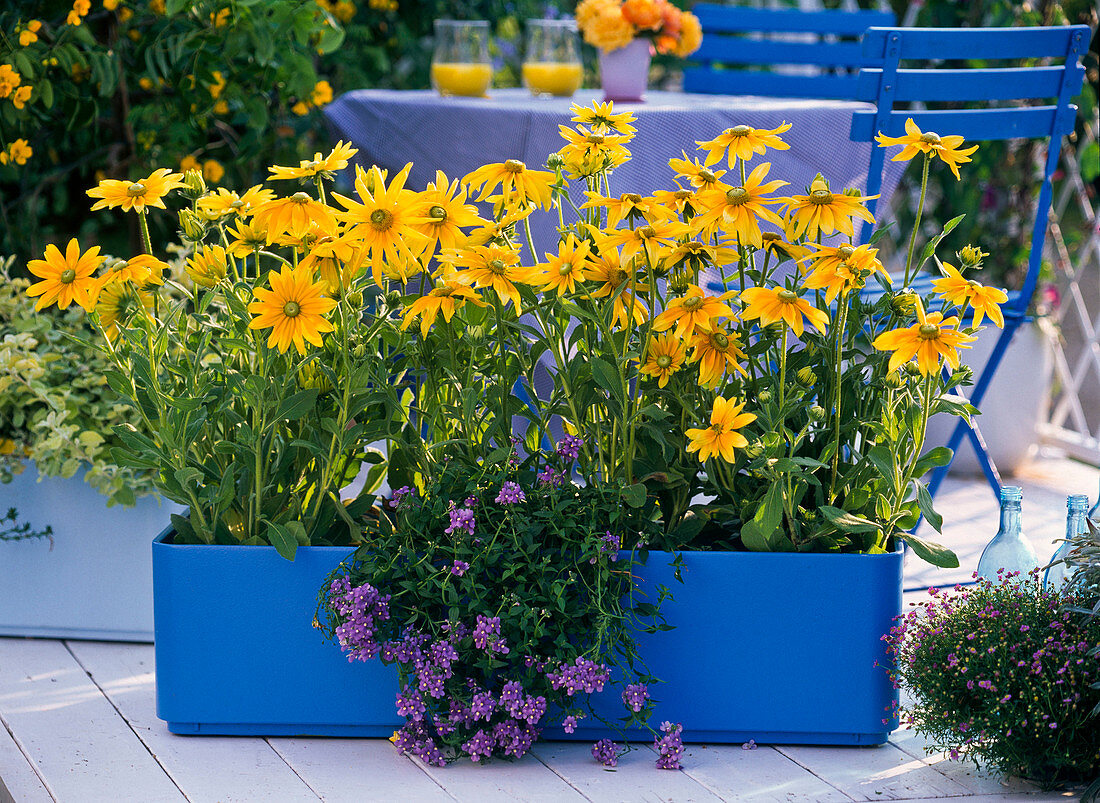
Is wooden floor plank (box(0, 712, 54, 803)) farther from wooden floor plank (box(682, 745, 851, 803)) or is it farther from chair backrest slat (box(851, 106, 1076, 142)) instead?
chair backrest slat (box(851, 106, 1076, 142))

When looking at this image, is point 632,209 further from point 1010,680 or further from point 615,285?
point 1010,680

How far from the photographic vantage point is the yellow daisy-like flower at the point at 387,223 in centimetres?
145

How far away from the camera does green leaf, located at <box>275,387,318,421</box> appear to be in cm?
149

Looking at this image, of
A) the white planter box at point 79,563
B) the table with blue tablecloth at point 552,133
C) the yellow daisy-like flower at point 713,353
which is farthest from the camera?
the table with blue tablecloth at point 552,133

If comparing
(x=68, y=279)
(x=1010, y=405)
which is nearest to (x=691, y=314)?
(x=68, y=279)

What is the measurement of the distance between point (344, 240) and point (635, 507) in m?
0.48

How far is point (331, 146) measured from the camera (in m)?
2.91

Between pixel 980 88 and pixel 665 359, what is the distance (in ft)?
3.02

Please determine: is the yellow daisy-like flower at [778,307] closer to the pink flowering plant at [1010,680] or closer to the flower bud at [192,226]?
the pink flowering plant at [1010,680]

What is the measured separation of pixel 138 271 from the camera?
1472 mm

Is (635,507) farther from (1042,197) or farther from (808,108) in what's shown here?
(808,108)

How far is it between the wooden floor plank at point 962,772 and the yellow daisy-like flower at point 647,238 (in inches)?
27.5

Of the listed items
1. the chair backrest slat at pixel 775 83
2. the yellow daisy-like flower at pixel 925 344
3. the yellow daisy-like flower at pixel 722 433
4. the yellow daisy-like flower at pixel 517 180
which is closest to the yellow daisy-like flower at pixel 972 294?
the yellow daisy-like flower at pixel 925 344

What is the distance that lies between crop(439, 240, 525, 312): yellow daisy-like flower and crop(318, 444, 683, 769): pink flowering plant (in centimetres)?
23
